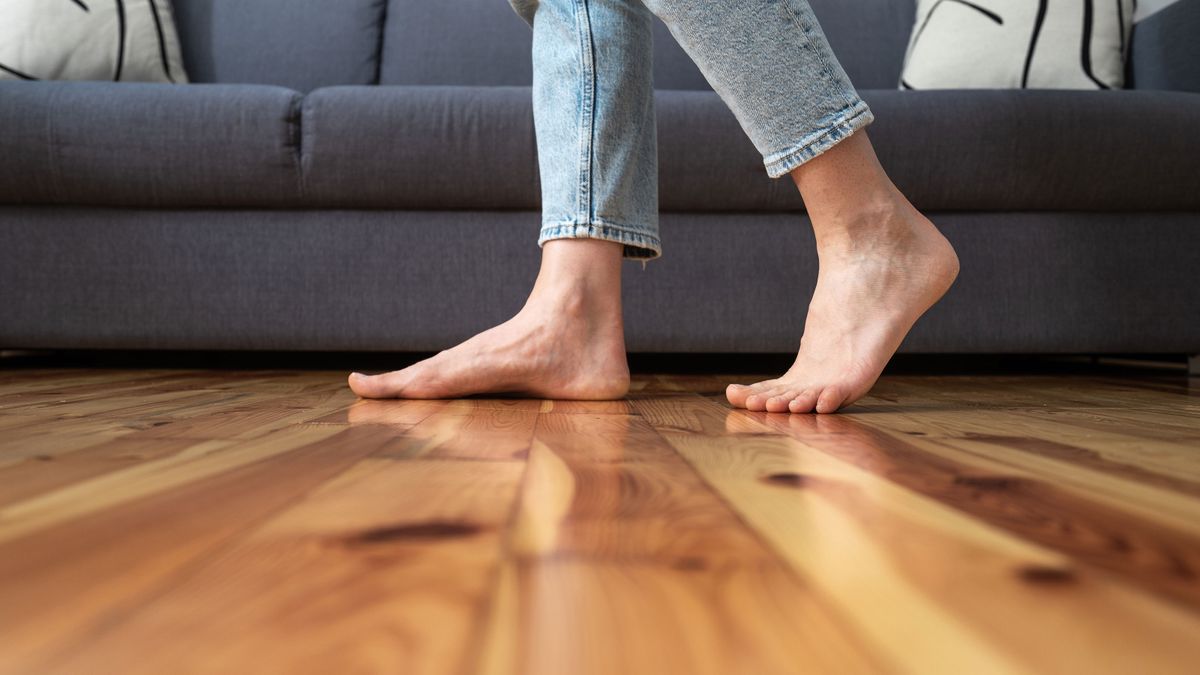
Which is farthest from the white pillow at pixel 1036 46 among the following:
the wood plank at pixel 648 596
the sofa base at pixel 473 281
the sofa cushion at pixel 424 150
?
the wood plank at pixel 648 596

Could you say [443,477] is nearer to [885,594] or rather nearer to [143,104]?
[885,594]

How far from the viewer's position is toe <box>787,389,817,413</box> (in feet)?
2.68

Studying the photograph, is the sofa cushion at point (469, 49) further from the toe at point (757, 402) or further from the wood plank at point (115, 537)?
the wood plank at point (115, 537)

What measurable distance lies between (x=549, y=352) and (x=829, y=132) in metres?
0.33

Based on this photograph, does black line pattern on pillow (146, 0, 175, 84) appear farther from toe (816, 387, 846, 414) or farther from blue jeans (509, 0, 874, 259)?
toe (816, 387, 846, 414)

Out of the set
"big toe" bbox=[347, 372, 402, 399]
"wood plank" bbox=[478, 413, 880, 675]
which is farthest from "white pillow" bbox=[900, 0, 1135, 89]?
"wood plank" bbox=[478, 413, 880, 675]

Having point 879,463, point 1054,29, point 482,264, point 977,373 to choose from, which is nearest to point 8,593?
point 879,463

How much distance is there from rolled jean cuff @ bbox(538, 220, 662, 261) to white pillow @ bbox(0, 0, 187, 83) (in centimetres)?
147

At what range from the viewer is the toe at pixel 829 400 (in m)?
0.82

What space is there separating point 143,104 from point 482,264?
57 centimetres

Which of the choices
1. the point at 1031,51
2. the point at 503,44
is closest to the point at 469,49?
the point at 503,44

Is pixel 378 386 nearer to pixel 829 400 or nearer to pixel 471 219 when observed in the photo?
pixel 829 400

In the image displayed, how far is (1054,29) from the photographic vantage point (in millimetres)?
1918

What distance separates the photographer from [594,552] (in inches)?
12.4
